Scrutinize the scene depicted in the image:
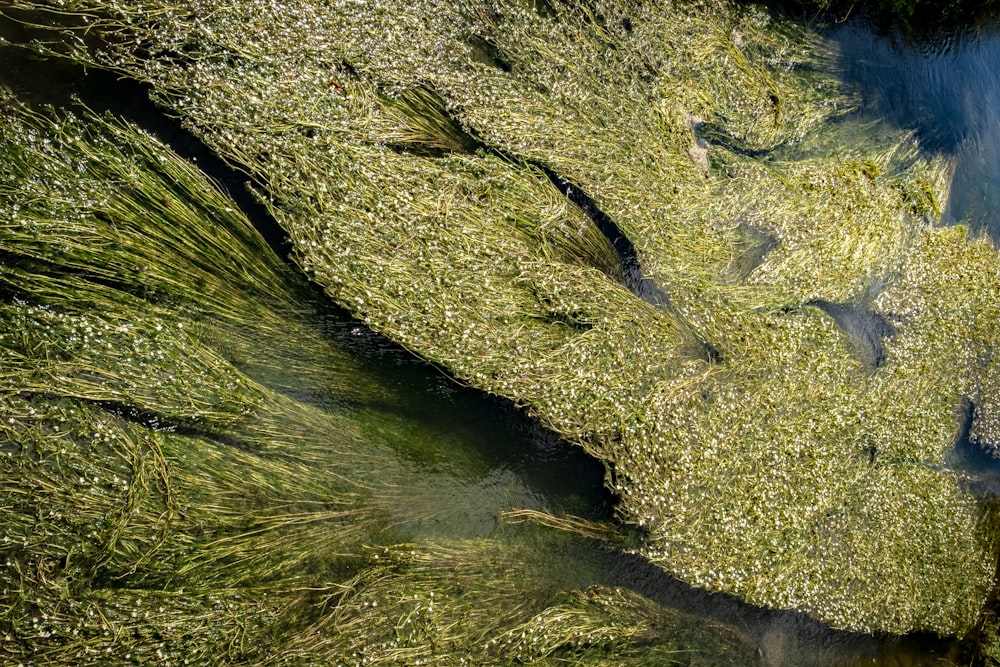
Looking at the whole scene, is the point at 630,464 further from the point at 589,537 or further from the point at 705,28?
the point at 705,28

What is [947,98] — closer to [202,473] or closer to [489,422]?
[489,422]

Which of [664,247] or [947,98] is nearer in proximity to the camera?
[664,247]

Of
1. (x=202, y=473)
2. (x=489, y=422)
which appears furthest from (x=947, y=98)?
(x=202, y=473)

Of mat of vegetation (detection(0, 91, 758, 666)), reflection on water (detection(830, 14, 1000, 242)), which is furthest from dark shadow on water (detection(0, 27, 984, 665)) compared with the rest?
reflection on water (detection(830, 14, 1000, 242))

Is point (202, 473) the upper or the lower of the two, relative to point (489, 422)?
lower

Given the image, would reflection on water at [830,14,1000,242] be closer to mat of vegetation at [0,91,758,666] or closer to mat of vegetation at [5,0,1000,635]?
mat of vegetation at [5,0,1000,635]

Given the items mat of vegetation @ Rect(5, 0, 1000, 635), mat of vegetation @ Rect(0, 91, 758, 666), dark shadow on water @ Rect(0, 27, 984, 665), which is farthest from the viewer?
mat of vegetation @ Rect(5, 0, 1000, 635)
